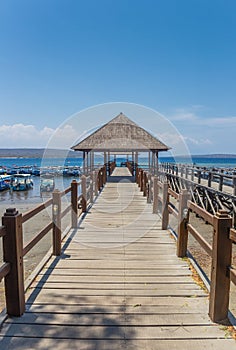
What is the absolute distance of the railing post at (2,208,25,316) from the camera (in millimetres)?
2795

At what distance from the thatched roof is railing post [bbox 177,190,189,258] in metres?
13.7

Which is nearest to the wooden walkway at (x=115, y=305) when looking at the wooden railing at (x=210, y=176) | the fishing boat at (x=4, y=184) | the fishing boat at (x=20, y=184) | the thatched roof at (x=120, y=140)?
the wooden railing at (x=210, y=176)

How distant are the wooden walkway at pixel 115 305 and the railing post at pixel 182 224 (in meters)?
0.17

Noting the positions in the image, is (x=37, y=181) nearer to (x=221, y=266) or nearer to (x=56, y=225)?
(x=56, y=225)

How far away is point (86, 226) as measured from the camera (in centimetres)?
655

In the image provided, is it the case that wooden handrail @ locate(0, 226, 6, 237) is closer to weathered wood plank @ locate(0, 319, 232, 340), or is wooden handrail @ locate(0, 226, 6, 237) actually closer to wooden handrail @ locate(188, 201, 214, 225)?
weathered wood plank @ locate(0, 319, 232, 340)

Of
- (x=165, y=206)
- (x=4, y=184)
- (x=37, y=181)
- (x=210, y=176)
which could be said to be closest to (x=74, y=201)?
(x=165, y=206)

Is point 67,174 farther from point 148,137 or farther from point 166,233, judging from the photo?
point 166,233

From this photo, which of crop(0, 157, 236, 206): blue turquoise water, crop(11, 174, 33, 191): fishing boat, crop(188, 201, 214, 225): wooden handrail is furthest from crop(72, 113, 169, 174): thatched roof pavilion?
crop(188, 201, 214, 225): wooden handrail

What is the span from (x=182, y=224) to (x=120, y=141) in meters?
14.7

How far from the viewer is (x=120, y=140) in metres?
18.9

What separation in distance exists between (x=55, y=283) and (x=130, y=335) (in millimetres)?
1342

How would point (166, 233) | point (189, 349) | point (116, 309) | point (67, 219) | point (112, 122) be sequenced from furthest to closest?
point (112, 122), point (67, 219), point (166, 233), point (116, 309), point (189, 349)

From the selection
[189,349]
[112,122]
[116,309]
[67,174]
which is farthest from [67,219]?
[67,174]
